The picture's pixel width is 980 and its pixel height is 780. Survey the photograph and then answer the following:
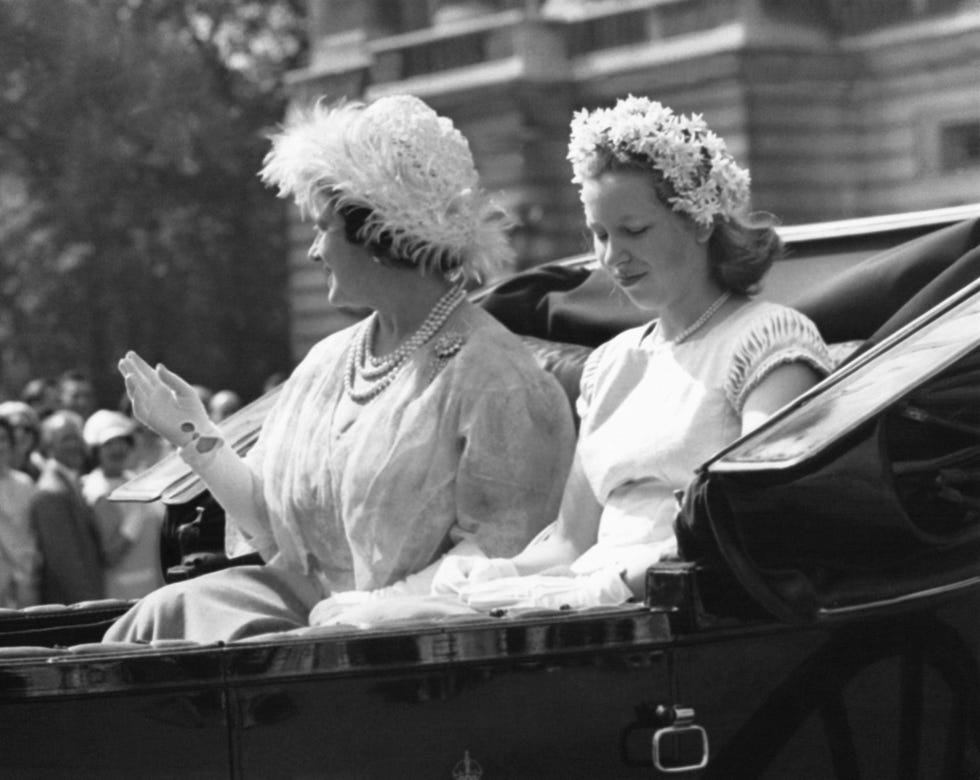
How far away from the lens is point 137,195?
2944cm

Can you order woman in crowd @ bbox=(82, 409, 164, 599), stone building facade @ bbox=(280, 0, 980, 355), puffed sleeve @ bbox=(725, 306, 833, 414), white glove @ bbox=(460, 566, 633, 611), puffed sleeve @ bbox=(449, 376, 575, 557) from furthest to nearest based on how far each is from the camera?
A: stone building facade @ bbox=(280, 0, 980, 355)
woman in crowd @ bbox=(82, 409, 164, 599)
puffed sleeve @ bbox=(449, 376, 575, 557)
puffed sleeve @ bbox=(725, 306, 833, 414)
white glove @ bbox=(460, 566, 633, 611)

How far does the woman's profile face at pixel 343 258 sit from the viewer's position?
165 inches

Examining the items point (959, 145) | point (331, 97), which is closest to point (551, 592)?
point (959, 145)

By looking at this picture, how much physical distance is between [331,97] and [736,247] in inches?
964

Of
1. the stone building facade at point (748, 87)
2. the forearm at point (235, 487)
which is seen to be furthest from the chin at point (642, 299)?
the stone building facade at point (748, 87)

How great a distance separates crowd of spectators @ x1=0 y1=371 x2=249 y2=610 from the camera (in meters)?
8.13

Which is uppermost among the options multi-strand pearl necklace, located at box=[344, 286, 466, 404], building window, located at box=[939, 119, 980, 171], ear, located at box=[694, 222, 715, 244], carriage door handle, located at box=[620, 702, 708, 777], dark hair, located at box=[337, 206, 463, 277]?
building window, located at box=[939, 119, 980, 171]

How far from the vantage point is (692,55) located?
24.9 meters

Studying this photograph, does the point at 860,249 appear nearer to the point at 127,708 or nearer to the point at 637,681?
the point at 637,681

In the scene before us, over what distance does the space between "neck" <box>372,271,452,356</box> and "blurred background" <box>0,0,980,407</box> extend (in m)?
19.4

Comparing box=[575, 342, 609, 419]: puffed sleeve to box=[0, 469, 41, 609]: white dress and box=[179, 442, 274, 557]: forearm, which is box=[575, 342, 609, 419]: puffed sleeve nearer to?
box=[179, 442, 274, 557]: forearm

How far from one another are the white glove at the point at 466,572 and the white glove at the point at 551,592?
38mm

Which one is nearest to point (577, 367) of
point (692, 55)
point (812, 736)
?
point (812, 736)

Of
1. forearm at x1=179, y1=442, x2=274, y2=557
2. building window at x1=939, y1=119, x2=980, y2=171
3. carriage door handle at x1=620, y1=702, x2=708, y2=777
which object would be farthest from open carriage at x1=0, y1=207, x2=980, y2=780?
building window at x1=939, y1=119, x2=980, y2=171
